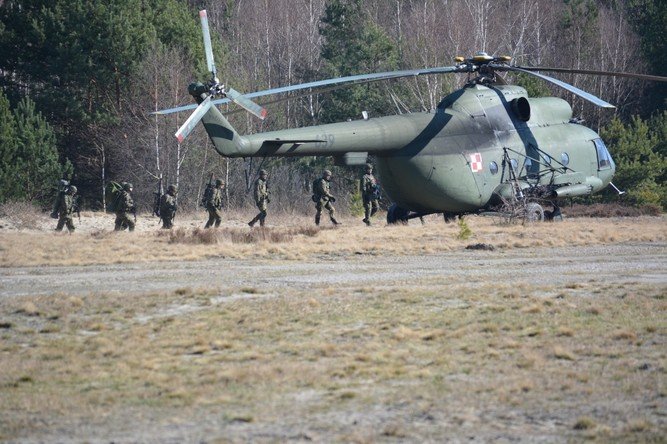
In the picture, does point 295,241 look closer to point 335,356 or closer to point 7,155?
point 335,356

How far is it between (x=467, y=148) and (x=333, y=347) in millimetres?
13290

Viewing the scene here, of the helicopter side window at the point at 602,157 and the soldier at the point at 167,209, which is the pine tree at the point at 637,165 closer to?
the helicopter side window at the point at 602,157

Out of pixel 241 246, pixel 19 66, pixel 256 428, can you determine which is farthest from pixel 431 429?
pixel 19 66

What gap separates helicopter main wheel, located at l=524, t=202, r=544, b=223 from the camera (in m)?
25.0

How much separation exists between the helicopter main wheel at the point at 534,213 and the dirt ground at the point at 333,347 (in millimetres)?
4381

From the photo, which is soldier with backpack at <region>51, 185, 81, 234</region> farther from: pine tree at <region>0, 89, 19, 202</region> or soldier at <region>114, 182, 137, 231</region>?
pine tree at <region>0, 89, 19, 202</region>

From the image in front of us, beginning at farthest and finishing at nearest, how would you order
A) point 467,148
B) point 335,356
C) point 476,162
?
point 476,162
point 467,148
point 335,356

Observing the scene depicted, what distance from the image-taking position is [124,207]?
2694 cm

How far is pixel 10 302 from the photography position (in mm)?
14305

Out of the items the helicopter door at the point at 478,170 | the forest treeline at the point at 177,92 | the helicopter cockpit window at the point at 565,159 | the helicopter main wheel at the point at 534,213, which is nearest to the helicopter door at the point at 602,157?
the helicopter cockpit window at the point at 565,159

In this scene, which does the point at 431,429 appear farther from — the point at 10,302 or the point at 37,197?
the point at 37,197

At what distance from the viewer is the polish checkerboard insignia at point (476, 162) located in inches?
941

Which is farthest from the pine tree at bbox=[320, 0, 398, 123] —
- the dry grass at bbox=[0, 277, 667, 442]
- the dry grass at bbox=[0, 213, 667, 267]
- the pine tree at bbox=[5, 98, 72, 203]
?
the dry grass at bbox=[0, 277, 667, 442]

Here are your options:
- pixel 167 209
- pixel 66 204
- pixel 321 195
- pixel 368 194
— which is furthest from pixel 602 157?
pixel 66 204
